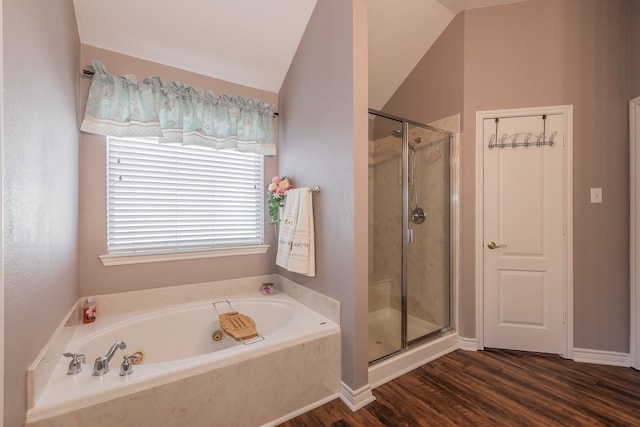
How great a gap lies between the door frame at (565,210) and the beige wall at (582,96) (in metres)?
0.04

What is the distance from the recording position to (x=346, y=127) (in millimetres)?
1758

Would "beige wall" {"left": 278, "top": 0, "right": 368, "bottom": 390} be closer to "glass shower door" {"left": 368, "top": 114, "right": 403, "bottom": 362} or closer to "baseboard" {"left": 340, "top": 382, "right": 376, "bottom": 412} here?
"baseboard" {"left": 340, "top": 382, "right": 376, "bottom": 412}

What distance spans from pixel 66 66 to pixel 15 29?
0.76 metres

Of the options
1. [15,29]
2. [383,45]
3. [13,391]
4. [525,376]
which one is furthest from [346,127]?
[525,376]

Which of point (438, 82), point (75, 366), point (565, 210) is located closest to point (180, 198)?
point (75, 366)

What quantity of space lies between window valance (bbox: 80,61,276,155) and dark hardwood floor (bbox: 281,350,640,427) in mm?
2121

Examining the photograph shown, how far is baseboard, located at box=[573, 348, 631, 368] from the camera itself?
6.79 ft

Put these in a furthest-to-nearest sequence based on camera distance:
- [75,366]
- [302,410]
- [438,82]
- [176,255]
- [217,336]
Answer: [438,82], [176,255], [217,336], [302,410], [75,366]

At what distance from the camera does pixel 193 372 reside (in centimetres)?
133

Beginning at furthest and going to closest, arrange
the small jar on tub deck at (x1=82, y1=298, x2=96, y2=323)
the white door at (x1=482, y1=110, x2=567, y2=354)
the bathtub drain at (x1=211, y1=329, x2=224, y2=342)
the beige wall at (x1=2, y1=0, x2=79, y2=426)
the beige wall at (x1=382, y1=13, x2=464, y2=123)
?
the beige wall at (x1=382, y1=13, x2=464, y2=123)
the white door at (x1=482, y1=110, x2=567, y2=354)
the bathtub drain at (x1=211, y1=329, x2=224, y2=342)
the small jar on tub deck at (x1=82, y1=298, x2=96, y2=323)
the beige wall at (x1=2, y1=0, x2=79, y2=426)

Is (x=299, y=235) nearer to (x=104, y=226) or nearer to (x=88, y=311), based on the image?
(x=104, y=226)

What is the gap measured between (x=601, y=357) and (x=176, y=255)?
348 centimetres

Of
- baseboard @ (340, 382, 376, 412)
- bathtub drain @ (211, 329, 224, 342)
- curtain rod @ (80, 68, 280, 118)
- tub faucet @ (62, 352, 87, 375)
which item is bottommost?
baseboard @ (340, 382, 376, 412)

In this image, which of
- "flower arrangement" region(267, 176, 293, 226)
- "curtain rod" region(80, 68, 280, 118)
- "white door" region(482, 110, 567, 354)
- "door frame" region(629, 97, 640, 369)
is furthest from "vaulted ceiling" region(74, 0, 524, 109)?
"door frame" region(629, 97, 640, 369)
